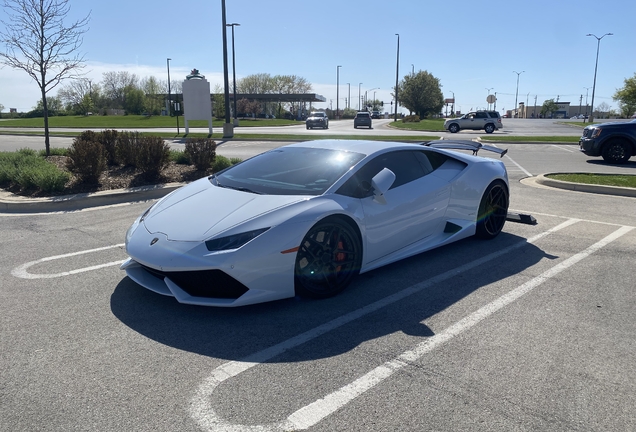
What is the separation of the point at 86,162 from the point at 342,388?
7763 mm

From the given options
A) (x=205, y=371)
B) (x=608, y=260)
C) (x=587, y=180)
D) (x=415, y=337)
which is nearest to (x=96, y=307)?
(x=205, y=371)

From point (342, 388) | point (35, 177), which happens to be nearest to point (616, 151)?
point (35, 177)

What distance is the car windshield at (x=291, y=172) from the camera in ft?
14.9

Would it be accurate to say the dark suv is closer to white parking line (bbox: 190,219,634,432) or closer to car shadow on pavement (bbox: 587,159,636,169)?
car shadow on pavement (bbox: 587,159,636,169)

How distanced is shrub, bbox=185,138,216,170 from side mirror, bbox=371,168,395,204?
7.04 metres

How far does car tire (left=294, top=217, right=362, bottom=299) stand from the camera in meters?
4.07

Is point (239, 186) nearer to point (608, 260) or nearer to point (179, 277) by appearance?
point (179, 277)

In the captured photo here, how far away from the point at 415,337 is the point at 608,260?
3082 millimetres

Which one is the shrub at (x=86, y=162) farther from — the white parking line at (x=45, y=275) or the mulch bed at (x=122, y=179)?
the white parking line at (x=45, y=275)

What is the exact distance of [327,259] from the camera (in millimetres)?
4215

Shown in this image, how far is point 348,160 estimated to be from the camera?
4875 millimetres

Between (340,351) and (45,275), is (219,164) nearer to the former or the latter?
(45,275)

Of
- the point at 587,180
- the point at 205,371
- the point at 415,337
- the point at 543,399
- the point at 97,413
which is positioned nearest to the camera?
the point at 97,413

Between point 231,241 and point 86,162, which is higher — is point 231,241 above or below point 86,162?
below
